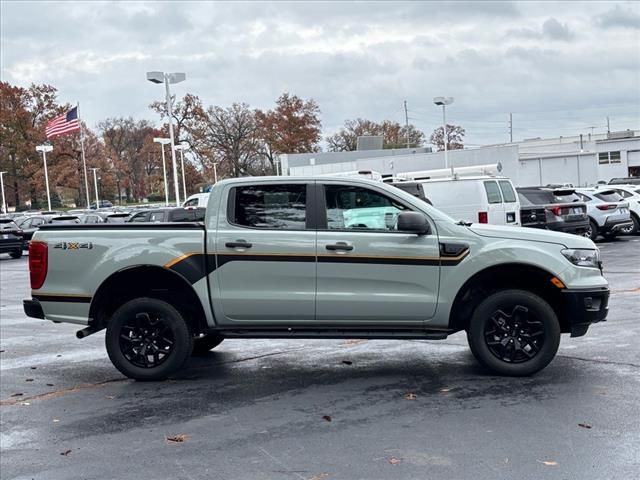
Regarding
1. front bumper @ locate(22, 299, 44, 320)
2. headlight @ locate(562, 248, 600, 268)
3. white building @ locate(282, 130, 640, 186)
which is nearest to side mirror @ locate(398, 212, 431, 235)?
headlight @ locate(562, 248, 600, 268)

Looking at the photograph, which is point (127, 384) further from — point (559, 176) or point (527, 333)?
point (559, 176)

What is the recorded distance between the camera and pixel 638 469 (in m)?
4.67

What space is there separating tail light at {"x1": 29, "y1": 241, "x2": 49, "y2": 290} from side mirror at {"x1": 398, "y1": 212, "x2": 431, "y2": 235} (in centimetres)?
357

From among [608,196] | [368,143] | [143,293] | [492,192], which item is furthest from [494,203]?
[368,143]

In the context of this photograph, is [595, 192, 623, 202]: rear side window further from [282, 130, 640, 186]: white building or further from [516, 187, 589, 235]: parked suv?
[282, 130, 640, 186]: white building

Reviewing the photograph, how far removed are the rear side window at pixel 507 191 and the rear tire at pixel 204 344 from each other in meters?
12.2

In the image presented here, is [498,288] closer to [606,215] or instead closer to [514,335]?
[514,335]

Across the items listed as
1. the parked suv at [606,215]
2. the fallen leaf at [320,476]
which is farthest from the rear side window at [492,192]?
the fallen leaf at [320,476]

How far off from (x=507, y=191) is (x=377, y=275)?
13280 mm

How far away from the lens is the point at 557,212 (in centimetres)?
2033

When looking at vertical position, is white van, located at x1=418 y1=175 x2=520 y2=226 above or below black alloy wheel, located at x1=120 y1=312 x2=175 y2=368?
above

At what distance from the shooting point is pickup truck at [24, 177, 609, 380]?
6.91 meters

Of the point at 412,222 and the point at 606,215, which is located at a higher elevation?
the point at 412,222

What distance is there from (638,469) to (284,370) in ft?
12.8
